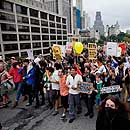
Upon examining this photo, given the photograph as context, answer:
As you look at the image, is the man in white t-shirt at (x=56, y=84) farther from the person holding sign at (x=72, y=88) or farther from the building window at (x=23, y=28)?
the building window at (x=23, y=28)

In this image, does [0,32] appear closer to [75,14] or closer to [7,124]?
Answer: [7,124]

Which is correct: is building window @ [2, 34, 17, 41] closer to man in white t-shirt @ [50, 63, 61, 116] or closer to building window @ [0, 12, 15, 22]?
building window @ [0, 12, 15, 22]

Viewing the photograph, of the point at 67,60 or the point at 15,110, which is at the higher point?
the point at 67,60

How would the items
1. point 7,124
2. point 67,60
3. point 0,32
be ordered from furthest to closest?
point 0,32
point 67,60
point 7,124

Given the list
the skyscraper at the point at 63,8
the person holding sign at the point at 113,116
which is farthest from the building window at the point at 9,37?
the skyscraper at the point at 63,8

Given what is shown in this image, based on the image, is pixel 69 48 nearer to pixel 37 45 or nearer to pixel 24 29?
pixel 24 29

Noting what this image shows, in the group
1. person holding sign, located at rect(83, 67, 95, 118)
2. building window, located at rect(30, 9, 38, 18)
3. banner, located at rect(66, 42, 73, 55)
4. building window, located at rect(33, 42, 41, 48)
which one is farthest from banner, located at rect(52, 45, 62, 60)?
building window, located at rect(30, 9, 38, 18)

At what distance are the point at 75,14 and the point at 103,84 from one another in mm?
145860

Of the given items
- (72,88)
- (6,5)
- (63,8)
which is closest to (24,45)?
(6,5)

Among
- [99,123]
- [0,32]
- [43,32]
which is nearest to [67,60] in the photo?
[99,123]

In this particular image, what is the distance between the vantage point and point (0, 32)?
47062 millimetres

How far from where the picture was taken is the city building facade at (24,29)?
49.6 meters

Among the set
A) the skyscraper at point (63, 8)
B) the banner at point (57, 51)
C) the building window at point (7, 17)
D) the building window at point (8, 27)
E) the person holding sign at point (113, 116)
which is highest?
the skyscraper at point (63, 8)

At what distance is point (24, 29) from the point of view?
58.8 metres
